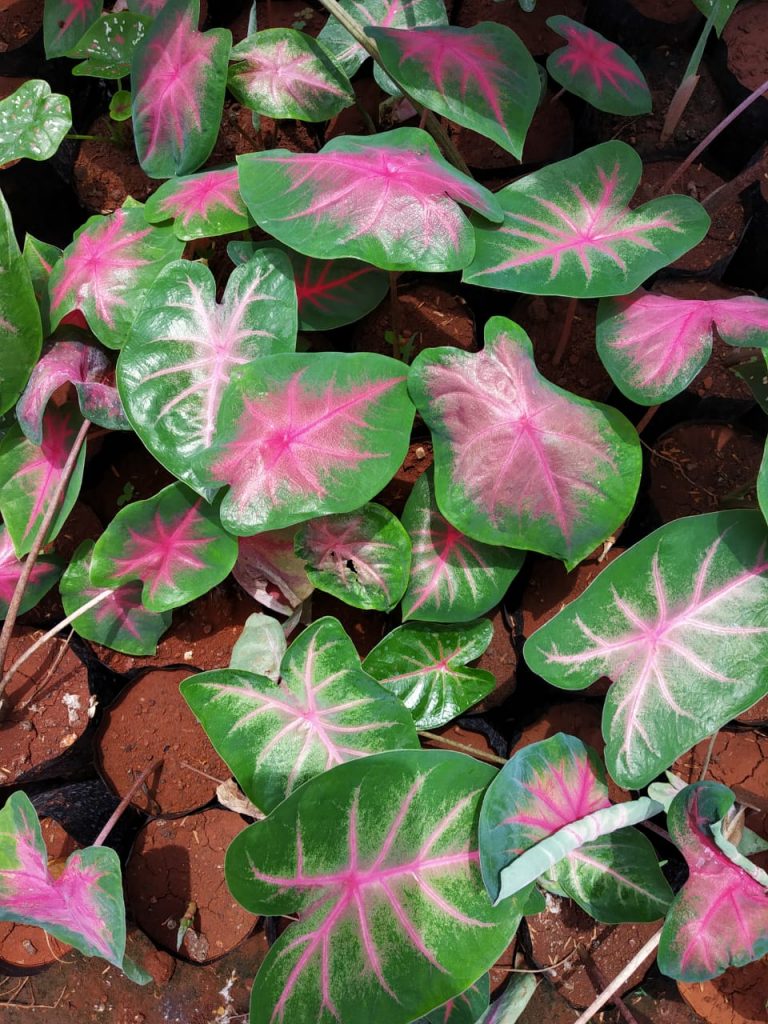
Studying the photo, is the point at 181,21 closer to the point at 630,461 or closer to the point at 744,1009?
the point at 630,461

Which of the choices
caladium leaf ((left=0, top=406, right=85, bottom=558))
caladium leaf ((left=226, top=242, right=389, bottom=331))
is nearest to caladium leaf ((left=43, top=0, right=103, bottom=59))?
caladium leaf ((left=226, top=242, right=389, bottom=331))

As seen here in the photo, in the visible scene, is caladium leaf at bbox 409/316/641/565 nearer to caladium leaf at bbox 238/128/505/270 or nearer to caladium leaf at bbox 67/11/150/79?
caladium leaf at bbox 238/128/505/270

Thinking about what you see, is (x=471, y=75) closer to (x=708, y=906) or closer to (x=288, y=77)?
(x=288, y=77)

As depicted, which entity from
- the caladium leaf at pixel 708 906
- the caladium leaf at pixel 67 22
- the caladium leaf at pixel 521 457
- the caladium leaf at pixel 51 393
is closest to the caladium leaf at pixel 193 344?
the caladium leaf at pixel 51 393

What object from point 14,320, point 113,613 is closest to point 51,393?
point 14,320

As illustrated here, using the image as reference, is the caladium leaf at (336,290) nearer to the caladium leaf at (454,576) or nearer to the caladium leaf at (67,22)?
the caladium leaf at (454,576)
